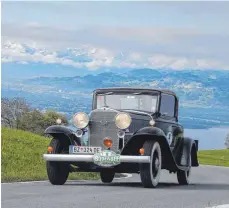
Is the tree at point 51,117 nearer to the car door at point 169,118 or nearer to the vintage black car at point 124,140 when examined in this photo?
the car door at point 169,118

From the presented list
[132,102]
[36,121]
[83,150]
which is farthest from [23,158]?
[36,121]

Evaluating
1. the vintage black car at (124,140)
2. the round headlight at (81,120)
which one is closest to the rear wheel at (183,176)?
the vintage black car at (124,140)

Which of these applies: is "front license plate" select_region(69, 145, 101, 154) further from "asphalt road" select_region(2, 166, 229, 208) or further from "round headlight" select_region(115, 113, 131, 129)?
"asphalt road" select_region(2, 166, 229, 208)

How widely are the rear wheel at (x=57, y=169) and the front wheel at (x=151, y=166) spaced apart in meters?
1.99

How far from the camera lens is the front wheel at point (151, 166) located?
52.5 feet

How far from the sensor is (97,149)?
16.5m

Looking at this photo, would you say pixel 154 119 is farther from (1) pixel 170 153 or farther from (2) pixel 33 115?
(2) pixel 33 115

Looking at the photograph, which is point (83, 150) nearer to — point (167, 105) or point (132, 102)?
point (132, 102)

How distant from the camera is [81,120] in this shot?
1739 centimetres

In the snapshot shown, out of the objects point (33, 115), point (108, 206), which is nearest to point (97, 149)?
point (108, 206)

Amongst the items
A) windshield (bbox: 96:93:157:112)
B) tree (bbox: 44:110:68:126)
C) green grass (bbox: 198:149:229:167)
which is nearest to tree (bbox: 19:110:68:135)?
tree (bbox: 44:110:68:126)

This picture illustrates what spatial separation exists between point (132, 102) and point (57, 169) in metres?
2.68

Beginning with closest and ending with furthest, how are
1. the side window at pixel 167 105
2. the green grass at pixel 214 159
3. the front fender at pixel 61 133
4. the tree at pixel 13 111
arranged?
the front fender at pixel 61 133, the side window at pixel 167 105, the green grass at pixel 214 159, the tree at pixel 13 111

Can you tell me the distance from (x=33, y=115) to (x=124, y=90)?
234 ft
